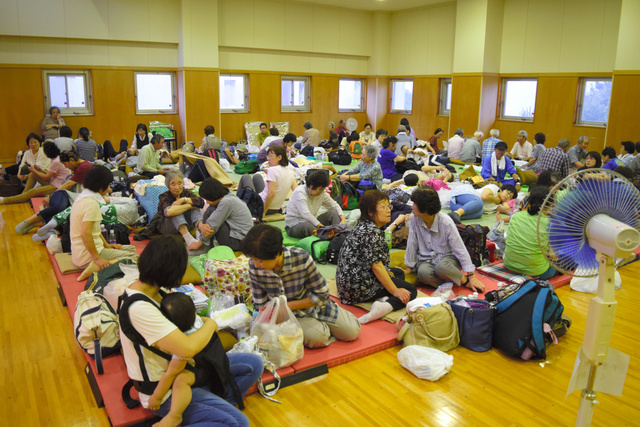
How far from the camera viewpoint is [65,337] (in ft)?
13.9

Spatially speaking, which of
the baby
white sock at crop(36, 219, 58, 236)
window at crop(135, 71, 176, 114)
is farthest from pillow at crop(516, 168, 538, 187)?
window at crop(135, 71, 176, 114)

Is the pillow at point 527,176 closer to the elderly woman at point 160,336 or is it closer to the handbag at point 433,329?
the handbag at point 433,329

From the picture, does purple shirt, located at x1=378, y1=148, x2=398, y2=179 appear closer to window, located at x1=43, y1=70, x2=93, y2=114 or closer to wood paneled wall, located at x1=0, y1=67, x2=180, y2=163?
wood paneled wall, located at x1=0, y1=67, x2=180, y2=163

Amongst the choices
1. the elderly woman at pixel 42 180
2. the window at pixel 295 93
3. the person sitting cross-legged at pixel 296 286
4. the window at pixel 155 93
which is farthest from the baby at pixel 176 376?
the window at pixel 295 93

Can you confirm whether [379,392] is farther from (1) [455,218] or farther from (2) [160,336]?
(1) [455,218]

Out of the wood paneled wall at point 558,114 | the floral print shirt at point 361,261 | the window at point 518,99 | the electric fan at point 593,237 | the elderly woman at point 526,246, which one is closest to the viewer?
the electric fan at point 593,237

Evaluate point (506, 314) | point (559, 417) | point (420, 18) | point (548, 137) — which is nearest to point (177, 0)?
point (420, 18)

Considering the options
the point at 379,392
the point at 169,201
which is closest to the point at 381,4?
the point at 169,201

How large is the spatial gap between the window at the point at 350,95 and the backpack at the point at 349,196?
34.3 feet

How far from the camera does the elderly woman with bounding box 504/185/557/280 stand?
5043 mm

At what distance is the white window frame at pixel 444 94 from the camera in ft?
54.2

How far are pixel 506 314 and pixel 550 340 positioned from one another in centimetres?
42

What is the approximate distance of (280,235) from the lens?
135 inches

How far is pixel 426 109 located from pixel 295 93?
4.35 m
